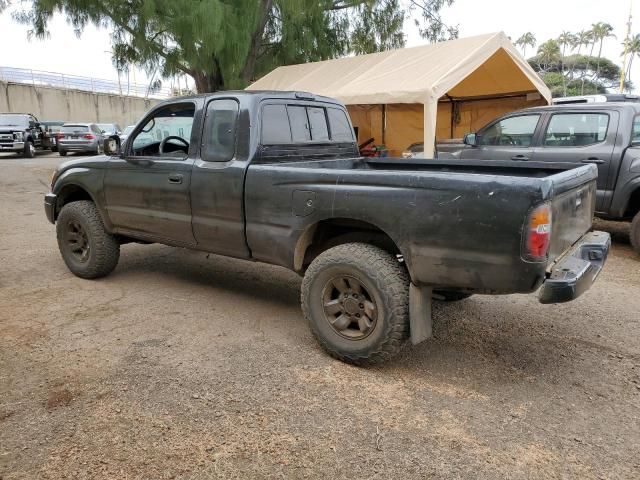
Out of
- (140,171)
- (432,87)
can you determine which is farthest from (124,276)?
(432,87)

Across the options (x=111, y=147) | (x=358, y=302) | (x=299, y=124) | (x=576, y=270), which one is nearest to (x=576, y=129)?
(x=299, y=124)

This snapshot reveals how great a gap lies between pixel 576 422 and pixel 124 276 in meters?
4.28

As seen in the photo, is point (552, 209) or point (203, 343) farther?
point (203, 343)

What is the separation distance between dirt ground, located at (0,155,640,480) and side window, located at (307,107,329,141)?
1479mm

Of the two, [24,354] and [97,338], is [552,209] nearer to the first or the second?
[97,338]

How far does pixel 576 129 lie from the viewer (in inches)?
255

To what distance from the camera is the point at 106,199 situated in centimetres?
473

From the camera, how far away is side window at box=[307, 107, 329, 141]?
14.3ft

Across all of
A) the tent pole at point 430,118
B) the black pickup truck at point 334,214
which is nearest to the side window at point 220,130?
the black pickup truck at point 334,214

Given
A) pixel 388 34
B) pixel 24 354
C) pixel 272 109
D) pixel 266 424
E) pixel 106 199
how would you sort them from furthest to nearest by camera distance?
pixel 388 34, pixel 106 199, pixel 272 109, pixel 24 354, pixel 266 424

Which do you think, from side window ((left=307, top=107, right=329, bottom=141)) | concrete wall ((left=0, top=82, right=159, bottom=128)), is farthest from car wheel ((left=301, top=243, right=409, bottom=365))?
concrete wall ((left=0, top=82, right=159, bottom=128))

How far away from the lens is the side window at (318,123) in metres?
4.36

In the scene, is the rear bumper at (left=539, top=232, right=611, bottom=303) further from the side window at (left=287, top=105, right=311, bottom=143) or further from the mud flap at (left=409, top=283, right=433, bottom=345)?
the side window at (left=287, top=105, right=311, bottom=143)

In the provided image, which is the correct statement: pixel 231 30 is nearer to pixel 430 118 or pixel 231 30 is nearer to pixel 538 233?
pixel 430 118
